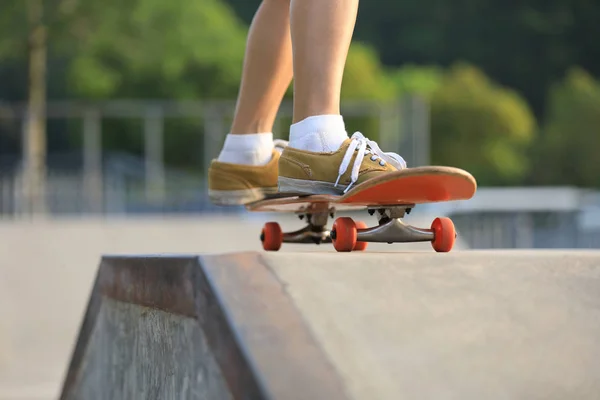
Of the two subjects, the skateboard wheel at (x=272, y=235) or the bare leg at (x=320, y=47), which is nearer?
the bare leg at (x=320, y=47)

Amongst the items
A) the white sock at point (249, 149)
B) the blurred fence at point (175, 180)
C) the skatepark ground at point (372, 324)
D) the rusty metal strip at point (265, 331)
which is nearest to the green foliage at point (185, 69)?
the blurred fence at point (175, 180)

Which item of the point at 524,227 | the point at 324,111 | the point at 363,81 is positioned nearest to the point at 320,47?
the point at 324,111

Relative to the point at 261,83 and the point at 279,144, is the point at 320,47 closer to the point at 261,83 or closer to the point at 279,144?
the point at 261,83

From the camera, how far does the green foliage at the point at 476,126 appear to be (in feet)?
158

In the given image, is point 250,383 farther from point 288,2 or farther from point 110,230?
point 110,230

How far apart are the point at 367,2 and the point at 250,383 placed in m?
50.6

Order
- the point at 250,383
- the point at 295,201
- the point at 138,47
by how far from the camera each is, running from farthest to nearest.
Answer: the point at 138,47 < the point at 295,201 < the point at 250,383

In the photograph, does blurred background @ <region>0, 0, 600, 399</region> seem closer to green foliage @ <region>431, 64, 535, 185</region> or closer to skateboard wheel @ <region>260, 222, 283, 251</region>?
green foliage @ <region>431, 64, 535, 185</region>

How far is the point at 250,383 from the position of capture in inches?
58.2

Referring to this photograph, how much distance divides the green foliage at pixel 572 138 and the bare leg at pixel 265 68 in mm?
40642

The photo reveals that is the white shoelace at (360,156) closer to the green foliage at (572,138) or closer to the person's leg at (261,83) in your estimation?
the person's leg at (261,83)

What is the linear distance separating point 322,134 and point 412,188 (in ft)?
0.79

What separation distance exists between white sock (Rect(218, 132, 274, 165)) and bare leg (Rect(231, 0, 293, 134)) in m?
0.02

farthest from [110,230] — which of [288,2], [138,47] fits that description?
[138,47]
